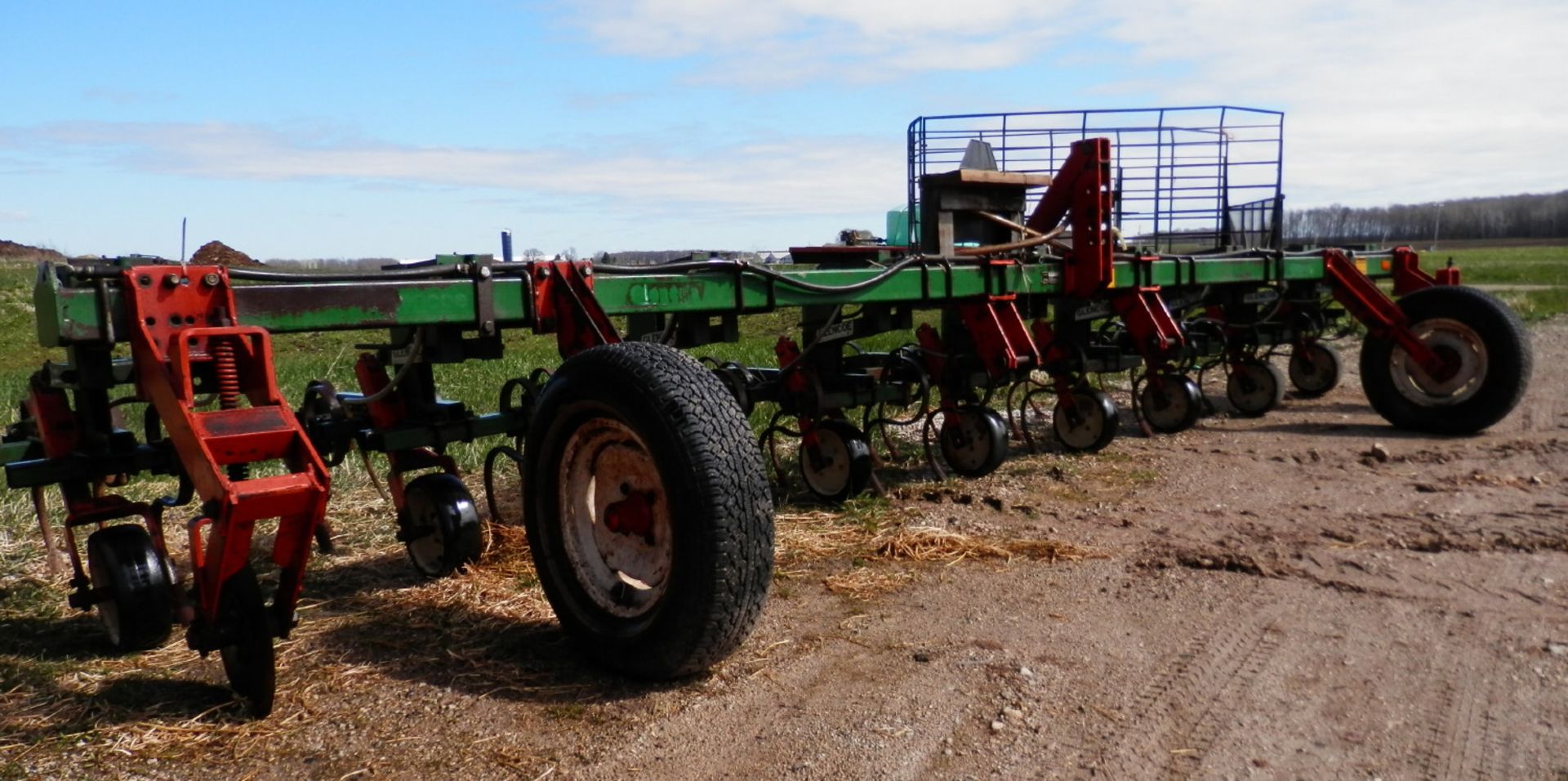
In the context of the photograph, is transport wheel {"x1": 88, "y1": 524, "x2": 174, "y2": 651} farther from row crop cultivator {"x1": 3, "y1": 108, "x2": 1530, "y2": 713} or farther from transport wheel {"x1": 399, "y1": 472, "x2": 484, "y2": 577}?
transport wheel {"x1": 399, "y1": 472, "x2": 484, "y2": 577}

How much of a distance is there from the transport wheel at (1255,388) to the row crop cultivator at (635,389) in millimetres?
31

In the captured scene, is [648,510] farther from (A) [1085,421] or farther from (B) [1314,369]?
(B) [1314,369]

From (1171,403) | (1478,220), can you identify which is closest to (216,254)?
(1171,403)

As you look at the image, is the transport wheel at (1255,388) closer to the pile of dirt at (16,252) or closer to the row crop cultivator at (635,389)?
the row crop cultivator at (635,389)

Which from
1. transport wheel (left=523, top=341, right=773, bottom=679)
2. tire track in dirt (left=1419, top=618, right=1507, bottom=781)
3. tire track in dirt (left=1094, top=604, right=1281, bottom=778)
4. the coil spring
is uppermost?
the coil spring

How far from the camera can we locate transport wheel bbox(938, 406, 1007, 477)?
21.8 ft

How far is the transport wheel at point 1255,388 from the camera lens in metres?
9.22

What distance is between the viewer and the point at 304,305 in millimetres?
3967

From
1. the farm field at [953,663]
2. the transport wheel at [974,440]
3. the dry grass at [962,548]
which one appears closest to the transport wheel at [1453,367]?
the farm field at [953,663]

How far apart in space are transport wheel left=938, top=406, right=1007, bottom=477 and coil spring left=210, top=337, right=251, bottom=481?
4.09 metres

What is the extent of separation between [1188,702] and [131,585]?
308 cm

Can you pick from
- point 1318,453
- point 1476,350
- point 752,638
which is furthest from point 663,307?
point 1476,350

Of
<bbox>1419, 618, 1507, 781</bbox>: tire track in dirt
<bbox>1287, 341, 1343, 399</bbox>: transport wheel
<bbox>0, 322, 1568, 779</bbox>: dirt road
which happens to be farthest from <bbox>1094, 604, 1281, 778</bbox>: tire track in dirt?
<bbox>1287, 341, 1343, 399</bbox>: transport wheel

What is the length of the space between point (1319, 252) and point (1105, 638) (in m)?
6.12
